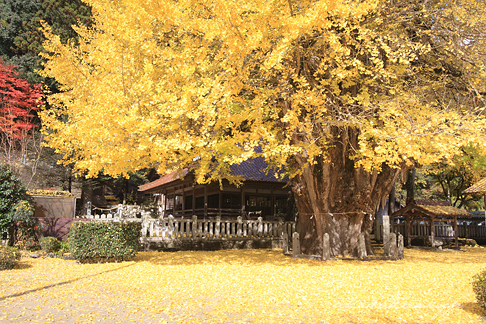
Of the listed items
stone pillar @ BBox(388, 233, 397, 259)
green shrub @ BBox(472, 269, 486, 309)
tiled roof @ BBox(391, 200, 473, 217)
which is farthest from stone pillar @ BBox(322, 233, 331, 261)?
tiled roof @ BBox(391, 200, 473, 217)

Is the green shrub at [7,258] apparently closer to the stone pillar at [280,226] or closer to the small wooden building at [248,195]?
the small wooden building at [248,195]

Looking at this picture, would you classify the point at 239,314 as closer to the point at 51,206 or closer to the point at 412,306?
the point at 412,306

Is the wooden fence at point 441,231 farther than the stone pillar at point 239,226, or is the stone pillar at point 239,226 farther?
the wooden fence at point 441,231

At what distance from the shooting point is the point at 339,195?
12898 millimetres

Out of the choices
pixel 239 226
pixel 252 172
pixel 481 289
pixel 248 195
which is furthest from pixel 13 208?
pixel 481 289

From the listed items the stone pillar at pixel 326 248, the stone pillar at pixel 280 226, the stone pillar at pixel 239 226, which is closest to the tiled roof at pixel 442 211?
the stone pillar at pixel 280 226

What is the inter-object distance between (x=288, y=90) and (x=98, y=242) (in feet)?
25.6

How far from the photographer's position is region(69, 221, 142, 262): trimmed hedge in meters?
11.4

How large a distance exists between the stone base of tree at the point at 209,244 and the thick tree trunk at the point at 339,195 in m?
4.52

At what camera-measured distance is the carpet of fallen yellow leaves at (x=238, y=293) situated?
5602 mm

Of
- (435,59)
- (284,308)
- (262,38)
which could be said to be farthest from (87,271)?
(435,59)

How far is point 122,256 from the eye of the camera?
11.8 metres

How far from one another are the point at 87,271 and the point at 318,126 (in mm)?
8081

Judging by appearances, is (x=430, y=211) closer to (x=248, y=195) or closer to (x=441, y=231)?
(x=441, y=231)
